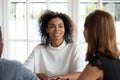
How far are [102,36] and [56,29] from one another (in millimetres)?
999

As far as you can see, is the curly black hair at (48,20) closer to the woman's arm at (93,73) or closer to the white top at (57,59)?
the white top at (57,59)

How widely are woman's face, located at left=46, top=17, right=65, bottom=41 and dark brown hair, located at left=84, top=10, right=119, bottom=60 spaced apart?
36.6 inches

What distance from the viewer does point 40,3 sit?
3.31 metres

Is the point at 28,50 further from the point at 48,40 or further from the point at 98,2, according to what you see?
the point at 98,2

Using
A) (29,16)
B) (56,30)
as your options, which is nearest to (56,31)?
(56,30)

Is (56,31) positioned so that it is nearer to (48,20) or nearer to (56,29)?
(56,29)

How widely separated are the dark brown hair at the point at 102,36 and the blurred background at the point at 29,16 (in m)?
1.69

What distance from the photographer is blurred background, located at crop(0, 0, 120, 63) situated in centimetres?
324

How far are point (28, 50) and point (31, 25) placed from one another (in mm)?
324

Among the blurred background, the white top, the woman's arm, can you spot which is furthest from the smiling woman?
the woman's arm

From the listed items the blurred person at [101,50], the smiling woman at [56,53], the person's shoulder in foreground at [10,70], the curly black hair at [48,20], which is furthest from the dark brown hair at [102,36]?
the curly black hair at [48,20]

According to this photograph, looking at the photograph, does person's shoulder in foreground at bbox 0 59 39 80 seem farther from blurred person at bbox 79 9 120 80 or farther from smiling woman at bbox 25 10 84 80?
smiling woman at bbox 25 10 84 80

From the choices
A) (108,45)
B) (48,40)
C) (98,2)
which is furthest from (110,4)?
(108,45)

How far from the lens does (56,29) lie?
2453 millimetres
